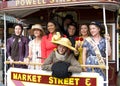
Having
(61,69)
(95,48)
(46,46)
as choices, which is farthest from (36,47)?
(95,48)

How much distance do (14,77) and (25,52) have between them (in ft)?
2.67

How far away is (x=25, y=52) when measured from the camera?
7.96 metres

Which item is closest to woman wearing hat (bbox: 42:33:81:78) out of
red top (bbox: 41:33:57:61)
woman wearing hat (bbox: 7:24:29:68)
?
red top (bbox: 41:33:57:61)

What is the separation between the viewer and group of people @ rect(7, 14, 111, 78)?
6543mm

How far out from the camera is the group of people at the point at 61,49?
6543mm

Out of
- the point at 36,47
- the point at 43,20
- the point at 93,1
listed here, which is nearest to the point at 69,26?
the point at 36,47

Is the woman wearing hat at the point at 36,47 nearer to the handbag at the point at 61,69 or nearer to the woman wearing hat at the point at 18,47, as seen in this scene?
the woman wearing hat at the point at 18,47

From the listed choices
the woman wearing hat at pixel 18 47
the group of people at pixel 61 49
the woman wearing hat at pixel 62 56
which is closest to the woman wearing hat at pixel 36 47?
the group of people at pixel 61 49

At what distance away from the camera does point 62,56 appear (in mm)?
6562

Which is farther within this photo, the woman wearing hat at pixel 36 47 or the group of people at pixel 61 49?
the woman wearing hat at pixel 36 47

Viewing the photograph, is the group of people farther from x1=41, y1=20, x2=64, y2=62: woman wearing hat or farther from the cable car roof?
the cable car roof

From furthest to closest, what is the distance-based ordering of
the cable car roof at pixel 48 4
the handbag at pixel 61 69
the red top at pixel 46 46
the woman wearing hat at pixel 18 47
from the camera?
the woman wearing hat at pixel 18 47, the red top at pixel 46 46, the cable car roof at pixel 48 4, the handbag at pixel 61 69

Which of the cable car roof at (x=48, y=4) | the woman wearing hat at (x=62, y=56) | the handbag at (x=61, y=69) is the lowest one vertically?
the handbag at (x=61, y=69)

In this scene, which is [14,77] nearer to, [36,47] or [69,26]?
[36,47]
